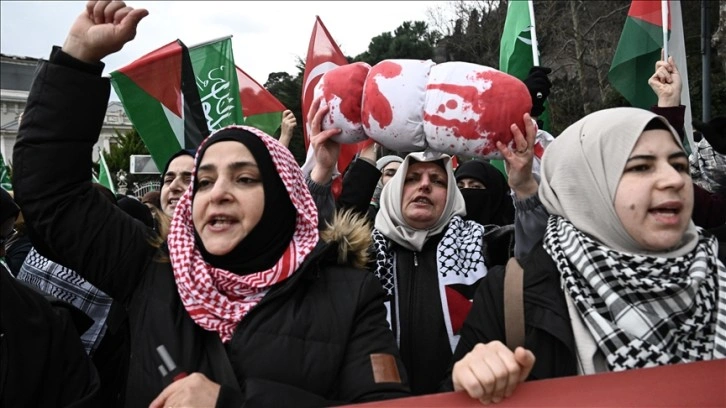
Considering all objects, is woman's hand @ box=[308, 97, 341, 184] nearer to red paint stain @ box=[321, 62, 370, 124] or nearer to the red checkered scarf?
red paint stain @ box=[321, 62, 370, 124]

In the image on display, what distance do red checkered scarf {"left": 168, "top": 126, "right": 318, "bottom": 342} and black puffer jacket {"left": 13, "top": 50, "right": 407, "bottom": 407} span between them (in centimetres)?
4

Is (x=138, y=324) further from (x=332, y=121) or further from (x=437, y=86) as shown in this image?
(x=437, y=86)

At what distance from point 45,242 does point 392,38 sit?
1136 inches

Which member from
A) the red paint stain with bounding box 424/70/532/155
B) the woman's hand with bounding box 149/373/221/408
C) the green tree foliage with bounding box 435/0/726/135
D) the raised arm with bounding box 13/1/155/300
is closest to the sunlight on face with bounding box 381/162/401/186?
the red paint stain with bounding box 424/70/532/155

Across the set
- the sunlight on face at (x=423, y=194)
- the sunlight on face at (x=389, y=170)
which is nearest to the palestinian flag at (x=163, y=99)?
the sunlight on face at (x=389, y=170)

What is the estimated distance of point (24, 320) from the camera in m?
1.62

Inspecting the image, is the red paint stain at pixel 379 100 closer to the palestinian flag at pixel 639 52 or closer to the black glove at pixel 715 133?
the black glove at pixel 715 133

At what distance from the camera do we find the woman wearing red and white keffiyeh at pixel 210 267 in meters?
1.75

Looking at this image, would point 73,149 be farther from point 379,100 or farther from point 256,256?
point 379,100

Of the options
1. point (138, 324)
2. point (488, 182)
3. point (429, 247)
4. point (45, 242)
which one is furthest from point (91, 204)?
point (488, 182)

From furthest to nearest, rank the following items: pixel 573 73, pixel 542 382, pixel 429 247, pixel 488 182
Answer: pixel 573 73, pixel 488 182, pixel 429 247, pixel 542 382

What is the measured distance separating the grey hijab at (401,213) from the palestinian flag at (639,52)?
2.89 m

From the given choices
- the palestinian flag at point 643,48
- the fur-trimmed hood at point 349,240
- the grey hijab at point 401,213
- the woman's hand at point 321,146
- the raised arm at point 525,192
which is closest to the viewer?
the fur-trimmed hood at point 349,240

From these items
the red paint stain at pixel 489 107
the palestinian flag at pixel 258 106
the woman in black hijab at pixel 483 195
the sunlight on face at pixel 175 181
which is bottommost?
the woman in black hijab at pixel 483 195
